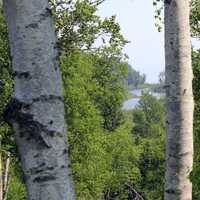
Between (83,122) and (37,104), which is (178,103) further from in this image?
(83,122)

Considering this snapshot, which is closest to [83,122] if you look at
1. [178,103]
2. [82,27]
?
[82,27]

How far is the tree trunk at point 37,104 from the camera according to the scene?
277cm

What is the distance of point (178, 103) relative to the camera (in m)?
5.70

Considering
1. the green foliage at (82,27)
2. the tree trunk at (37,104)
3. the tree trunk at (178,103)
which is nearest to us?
the tree trunk at (37,104)

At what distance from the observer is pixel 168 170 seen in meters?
5.74

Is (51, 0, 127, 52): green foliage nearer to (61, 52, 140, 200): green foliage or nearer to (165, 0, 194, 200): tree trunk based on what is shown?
(61, 52, 140, 200): green foliage

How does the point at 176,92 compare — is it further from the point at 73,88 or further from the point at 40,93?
the point at 73,88

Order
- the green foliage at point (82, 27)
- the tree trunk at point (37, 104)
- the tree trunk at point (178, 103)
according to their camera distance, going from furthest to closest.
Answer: the green foliage at point (82, 27)
the tree trunk at point (178, 103)
the tree trunk at point (37, 104)

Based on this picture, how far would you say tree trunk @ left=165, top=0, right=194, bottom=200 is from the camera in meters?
5.65

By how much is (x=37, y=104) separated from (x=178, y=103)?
309 centimetres

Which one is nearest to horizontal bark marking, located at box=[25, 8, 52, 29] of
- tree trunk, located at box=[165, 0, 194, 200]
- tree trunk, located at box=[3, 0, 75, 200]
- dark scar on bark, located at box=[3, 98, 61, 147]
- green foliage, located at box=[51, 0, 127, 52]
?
tree trunk, located at box=[3, 0, 75, 200]

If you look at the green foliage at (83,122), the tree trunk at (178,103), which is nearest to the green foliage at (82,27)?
the green foliage at (83,122)

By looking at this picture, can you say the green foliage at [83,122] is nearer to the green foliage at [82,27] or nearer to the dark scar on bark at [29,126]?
the green foliage at [82,27]

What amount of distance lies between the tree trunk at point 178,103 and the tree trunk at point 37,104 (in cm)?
295
